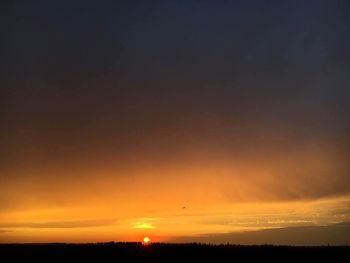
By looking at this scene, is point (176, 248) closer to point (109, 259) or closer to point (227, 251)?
point (227, 251)

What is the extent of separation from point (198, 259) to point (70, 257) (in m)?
24.7

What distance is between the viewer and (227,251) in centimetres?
10031

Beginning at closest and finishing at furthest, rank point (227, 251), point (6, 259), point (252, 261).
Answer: point (252, 261) → point (6, 259) → point (227, 251)

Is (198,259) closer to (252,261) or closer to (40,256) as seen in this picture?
(252,261)

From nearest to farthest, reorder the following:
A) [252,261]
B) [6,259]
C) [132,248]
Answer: [252,261], [6,259], [132,248]

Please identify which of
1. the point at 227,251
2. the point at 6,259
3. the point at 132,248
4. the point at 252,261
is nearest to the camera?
the point at 252,261

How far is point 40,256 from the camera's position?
322ft

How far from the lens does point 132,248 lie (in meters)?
109

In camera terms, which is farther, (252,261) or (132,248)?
(132,248)

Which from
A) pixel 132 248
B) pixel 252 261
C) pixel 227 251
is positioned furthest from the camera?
pixel 132 248

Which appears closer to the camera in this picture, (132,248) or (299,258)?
(299,258)

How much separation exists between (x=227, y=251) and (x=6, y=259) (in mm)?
42422

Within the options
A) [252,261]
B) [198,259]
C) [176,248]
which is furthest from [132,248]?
[252,261]

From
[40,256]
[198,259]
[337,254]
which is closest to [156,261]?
[198,259]
